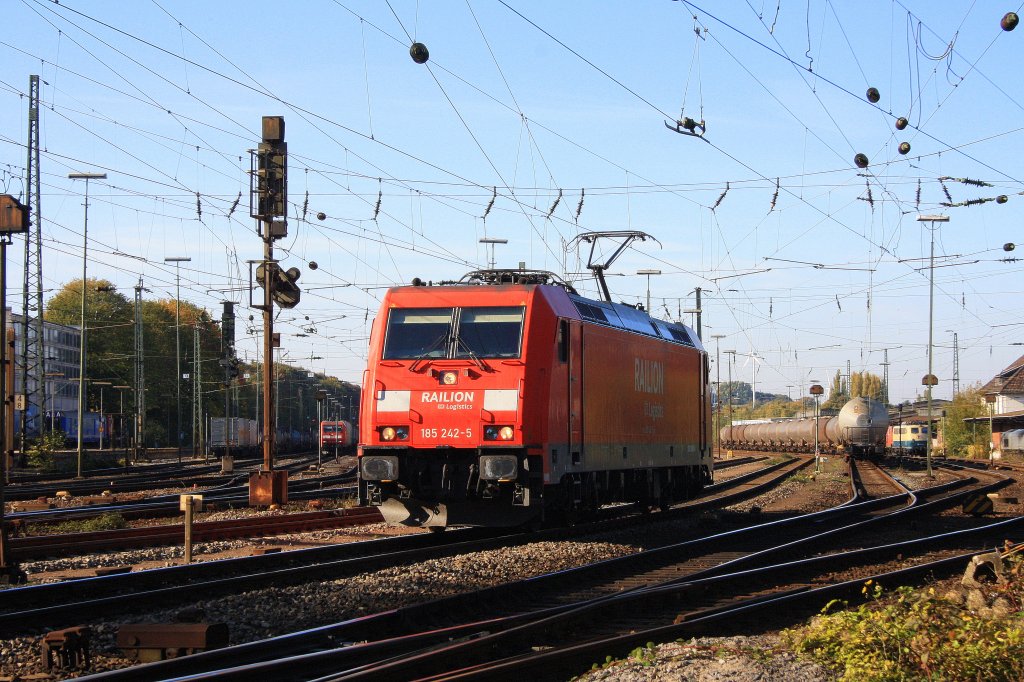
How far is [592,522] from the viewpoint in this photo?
67.2 feet

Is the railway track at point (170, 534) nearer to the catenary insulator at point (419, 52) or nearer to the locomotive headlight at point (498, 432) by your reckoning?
the locomotive headlight at point (498, 432)

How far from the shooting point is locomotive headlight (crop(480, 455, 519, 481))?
15.3m

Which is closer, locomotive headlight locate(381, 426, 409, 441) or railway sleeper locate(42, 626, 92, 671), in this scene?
railway sleeper locate(42, 626, 92, 671)

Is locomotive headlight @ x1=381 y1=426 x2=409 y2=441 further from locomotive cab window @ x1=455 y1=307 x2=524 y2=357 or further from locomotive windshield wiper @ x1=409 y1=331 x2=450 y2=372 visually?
locomotive cab window @ x1=455 y1=307 x2=524 y2=357

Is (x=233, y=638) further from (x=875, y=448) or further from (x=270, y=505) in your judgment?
(x=875, y=448)

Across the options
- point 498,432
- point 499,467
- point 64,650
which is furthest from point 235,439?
point 64,650

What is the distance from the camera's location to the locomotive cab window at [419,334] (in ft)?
53.8

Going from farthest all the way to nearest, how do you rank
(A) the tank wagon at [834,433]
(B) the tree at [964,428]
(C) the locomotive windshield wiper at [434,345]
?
(B) the tree at [964,428], (A) the tank wagon at [834,433], (C) the locomotive windshield wiper at [434,345]

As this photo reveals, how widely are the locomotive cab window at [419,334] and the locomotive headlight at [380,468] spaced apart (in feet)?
5.28

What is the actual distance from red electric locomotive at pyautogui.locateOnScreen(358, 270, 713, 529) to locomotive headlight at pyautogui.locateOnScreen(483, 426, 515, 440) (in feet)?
0.05

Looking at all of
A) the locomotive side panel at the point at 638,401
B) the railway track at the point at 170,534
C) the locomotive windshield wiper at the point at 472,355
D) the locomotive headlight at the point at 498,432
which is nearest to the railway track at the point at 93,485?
the railway track at the point at 170,534

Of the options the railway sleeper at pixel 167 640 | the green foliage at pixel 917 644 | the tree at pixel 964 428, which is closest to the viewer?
the green foliage at pixel 917 644

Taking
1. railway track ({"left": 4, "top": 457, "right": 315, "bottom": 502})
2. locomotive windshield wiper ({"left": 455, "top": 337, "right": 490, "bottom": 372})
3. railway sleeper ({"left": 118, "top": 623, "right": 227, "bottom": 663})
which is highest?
locomotive windshield wiper ({"left": 455, "top": 337, "right": 490, "bottom": 372})

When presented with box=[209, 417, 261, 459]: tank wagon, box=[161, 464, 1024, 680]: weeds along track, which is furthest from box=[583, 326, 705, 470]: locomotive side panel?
box=[209, 417, 261, 459]: tank wagon
